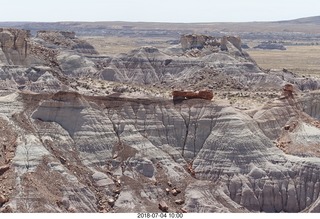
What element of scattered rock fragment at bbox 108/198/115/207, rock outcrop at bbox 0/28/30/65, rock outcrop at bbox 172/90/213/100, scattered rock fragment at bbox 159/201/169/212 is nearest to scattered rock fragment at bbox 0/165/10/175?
scattered rock fragment at bbox 108/198/115/207

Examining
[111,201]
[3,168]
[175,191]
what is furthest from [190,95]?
[3,168]

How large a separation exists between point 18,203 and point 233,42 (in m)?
115

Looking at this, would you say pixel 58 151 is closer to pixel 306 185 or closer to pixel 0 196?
pixel 0 196

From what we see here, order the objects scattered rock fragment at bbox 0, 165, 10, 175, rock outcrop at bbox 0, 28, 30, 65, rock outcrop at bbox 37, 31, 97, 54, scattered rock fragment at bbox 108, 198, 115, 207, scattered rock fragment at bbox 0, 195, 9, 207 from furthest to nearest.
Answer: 1. rock outcrop at bbox 37, 31, 97, 54
2. rock outcrop at bbox 0, 28, 30, 65
3. scattered rock fragment at bbox 108, 198, 115, 207
4. scattered rock fragment at bbox 0, 165, 10, 175
5. scattered rock fragment at bbox 0, 195, 9, 207

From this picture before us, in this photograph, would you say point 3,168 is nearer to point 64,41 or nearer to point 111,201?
point 111,201

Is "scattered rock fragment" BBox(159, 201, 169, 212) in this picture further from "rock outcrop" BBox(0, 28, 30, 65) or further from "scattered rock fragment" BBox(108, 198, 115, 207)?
"rock outcrop" BBox(0, 28, 30, 65)

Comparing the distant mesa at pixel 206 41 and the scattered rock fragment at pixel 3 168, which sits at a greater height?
the scattered rock fragment at pixel 3 168

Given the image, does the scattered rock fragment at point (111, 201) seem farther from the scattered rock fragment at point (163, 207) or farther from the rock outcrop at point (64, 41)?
the rock outcrop at point (64, 41)

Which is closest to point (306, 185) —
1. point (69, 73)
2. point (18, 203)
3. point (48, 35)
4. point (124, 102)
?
point (124, 102)

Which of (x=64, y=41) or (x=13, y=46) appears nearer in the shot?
(x=13, y=46)

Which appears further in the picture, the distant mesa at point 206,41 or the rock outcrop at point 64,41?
the rock outcrop at point 64,41

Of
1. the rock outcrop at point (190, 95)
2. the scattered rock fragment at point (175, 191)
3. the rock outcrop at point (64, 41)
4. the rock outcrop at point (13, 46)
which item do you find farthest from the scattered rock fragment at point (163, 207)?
the rock outcrop at point (64, 41)

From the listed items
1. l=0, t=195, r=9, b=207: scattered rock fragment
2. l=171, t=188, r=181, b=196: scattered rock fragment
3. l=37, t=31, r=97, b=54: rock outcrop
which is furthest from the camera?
l=37, t=31, r=97, b=54: rock outcrop

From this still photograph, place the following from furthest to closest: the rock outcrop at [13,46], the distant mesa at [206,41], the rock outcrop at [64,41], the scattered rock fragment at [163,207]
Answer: the rock outcrop at [64,41], the distant mesa at [206,41], the rock outcrop at [13,46], the scattered rock fragment at [163,207]
